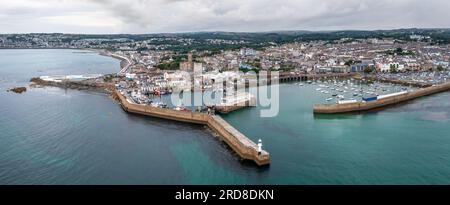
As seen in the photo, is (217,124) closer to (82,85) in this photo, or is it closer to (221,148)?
(221,148)

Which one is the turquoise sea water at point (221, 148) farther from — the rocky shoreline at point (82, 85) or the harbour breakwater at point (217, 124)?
the rocky shoreline at point (82, 85)

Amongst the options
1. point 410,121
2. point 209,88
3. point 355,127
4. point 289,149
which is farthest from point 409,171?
point 209,88

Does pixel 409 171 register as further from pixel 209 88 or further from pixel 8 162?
pixel 209 88

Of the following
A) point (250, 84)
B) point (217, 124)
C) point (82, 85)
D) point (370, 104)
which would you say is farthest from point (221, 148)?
point (82, 85)

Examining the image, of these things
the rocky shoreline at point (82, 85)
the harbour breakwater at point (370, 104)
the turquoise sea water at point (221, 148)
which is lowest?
the turquoise sea water at point (221, 148)

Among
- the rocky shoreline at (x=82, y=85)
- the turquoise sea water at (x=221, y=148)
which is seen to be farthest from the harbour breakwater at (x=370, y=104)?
the rocky shoreline at (x=82, y=85)

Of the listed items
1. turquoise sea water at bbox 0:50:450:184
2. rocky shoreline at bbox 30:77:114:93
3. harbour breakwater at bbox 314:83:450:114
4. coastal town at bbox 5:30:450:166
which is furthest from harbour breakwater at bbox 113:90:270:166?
harbour breakwater at bbox 314:83:450:114
